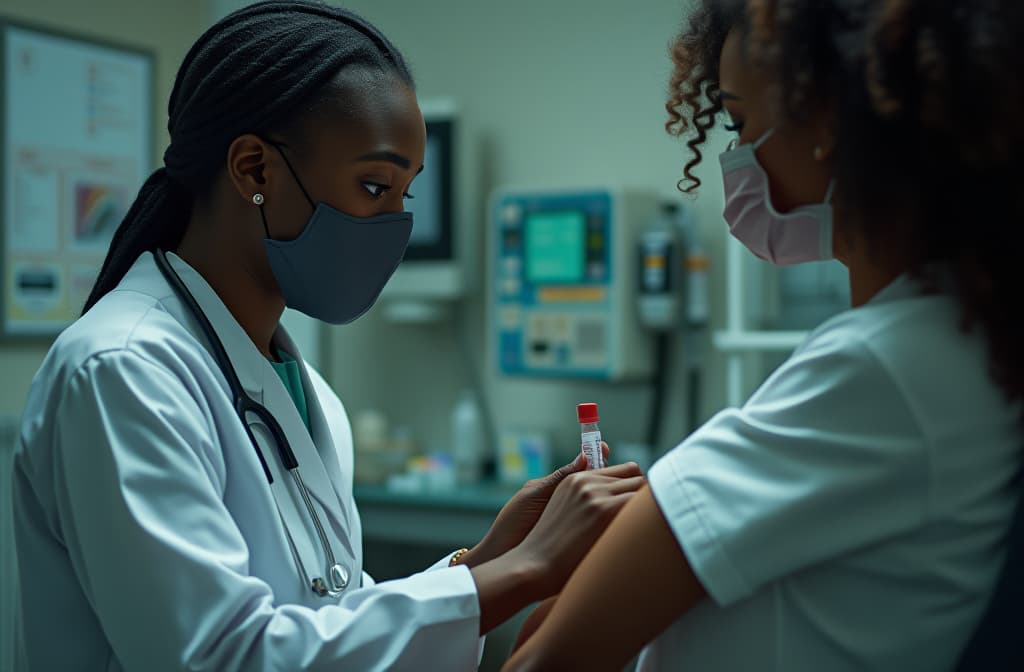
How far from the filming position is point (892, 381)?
81 cm

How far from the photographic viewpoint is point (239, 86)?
119cm

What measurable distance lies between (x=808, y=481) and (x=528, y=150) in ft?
9.91

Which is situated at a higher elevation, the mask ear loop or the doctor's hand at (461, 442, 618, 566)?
the mask ear loop

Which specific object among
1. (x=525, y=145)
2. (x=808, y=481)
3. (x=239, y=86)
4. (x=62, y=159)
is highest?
(x=525, y=145)

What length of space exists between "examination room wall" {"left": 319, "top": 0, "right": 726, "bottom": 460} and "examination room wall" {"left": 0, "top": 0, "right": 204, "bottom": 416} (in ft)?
2.28

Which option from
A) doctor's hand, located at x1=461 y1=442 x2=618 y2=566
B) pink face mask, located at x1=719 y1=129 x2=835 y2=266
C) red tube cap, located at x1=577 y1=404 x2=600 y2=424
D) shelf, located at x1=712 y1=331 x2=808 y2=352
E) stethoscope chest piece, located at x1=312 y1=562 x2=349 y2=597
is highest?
pink face mask, located at x1=719 y1=129 x2=835 y2=266

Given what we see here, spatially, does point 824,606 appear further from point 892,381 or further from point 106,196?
point 106,196

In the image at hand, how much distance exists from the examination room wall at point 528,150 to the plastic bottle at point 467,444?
0.18 m

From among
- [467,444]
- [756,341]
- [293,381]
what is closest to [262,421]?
[293,381]

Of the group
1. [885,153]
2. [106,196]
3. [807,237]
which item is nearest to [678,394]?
[106,196]

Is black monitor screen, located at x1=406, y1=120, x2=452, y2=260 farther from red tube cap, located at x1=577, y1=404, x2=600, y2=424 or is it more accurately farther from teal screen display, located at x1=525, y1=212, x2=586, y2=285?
red tube cap, located at x1=577, y1=404, x2=600, y2=424

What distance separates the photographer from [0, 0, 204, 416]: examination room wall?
335 cm

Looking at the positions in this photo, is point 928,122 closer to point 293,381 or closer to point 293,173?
point 293,173

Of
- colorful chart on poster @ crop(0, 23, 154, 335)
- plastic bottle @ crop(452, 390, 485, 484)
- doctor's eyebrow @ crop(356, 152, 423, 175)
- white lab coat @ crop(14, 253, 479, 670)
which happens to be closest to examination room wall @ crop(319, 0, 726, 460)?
plastic bottle @ crop(452, 390, 485, 484)
